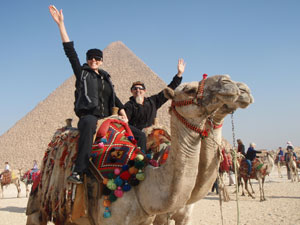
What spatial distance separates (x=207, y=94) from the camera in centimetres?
219

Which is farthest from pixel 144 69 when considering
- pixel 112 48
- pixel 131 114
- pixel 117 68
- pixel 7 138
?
pixel 131 114

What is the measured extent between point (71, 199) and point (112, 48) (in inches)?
5271

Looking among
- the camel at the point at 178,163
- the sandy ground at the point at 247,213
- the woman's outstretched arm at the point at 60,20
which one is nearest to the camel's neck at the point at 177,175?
the camel at the point at 178,163

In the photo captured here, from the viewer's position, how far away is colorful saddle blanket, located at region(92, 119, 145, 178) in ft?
9.18

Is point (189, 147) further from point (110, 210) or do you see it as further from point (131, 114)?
point (131, 114)

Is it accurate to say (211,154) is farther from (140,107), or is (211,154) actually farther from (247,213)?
(247,213)

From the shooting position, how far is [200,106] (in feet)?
7.27

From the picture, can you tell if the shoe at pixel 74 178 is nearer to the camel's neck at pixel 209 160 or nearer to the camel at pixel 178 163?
the camel at pixel 178 163

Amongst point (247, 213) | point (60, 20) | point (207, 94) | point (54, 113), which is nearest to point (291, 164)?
point (247, 213)

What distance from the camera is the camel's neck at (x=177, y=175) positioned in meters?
2.35

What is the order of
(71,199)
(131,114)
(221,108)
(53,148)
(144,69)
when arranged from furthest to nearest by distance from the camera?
(144,69) → (131,114) → (53,148) → (71,199) → (221,108)

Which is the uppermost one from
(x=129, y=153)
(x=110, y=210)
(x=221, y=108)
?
(x=221, y=108)

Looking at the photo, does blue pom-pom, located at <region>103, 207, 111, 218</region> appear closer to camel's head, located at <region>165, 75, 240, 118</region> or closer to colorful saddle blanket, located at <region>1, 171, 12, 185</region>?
camel's head, located at <region>165, 75, 240, 118</region>

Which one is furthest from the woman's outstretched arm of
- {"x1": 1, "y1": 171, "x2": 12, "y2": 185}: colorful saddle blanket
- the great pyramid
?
the great pyramid
